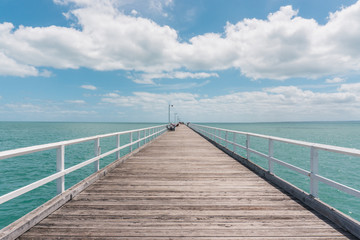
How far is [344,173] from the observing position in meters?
18.4

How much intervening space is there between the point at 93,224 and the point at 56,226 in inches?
21.2

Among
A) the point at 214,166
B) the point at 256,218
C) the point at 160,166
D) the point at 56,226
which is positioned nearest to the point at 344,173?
the point at 214,166

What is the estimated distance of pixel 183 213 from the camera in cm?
362

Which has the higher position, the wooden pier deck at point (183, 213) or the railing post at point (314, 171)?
the railing post at point (314, 171)

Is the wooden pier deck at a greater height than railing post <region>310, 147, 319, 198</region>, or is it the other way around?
railing post <region>310, 147, 319, 198</region>

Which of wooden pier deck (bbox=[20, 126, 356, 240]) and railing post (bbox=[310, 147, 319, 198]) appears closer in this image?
wooden pier deck (bbox=[20, 126, 356, 240])

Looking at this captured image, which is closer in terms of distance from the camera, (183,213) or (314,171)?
(183,213)

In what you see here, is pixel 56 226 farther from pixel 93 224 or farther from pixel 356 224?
pixel 356 224

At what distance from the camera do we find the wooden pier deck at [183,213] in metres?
3.01

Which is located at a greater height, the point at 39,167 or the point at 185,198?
the point at 185,198

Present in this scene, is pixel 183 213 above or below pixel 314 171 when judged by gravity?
below

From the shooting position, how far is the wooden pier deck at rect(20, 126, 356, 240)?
301 cm

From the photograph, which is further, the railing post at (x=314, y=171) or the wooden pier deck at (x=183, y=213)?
the railing post at (x=314, y=171)

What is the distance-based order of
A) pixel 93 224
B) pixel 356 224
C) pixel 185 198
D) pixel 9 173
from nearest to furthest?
pixel 356 224 < pixel 93 224 < pixel 185 198 < pixel 9 173
